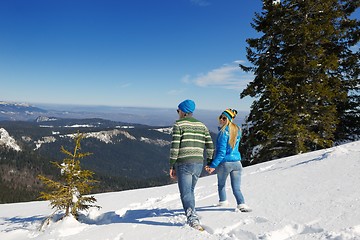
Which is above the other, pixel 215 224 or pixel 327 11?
pixel 327 11

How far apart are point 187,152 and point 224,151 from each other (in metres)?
0.84

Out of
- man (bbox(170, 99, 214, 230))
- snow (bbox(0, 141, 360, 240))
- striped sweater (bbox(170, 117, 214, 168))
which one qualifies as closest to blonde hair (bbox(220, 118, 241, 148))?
man (bbox(170, 99, 214, 230))

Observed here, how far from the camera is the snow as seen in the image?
424 centimetres

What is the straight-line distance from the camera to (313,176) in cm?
727

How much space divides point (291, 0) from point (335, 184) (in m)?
14.2

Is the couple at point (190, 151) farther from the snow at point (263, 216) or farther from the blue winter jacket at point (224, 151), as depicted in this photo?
the snow at point (263, 216)

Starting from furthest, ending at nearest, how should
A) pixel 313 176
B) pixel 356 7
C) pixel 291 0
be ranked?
1. pixel 356 7
2. pixel 291 0
3. pixel 313 176

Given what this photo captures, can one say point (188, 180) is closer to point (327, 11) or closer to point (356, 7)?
point (327, 11)

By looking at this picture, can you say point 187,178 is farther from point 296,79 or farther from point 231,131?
point 296,79

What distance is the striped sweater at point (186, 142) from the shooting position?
4852mm

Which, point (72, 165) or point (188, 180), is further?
point (72, 165)

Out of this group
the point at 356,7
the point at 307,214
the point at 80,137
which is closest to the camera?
the point at 307,214

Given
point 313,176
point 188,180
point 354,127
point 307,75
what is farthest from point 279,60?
point 188,180

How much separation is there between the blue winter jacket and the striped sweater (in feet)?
1.42
